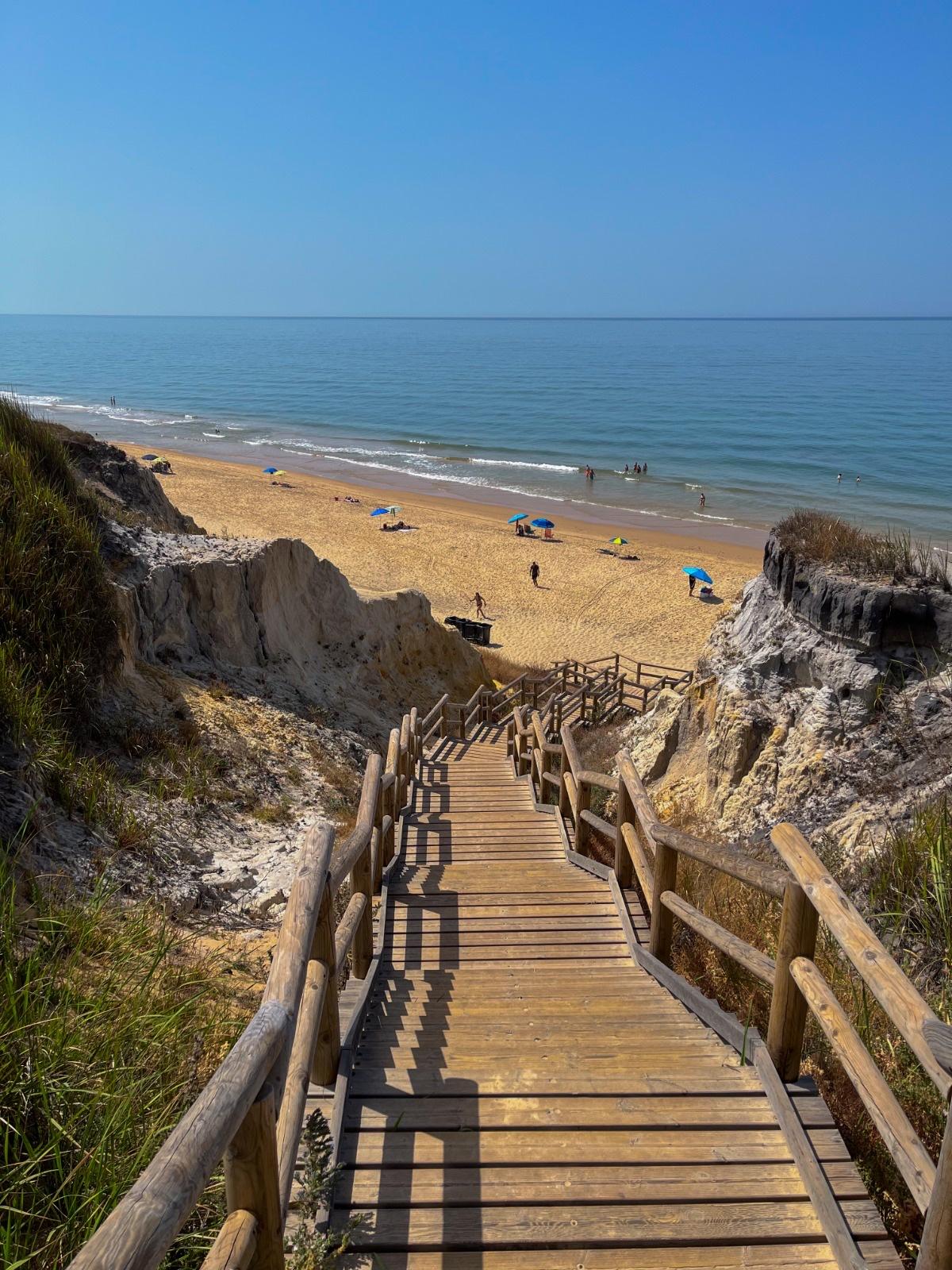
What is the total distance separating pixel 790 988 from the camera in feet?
11.3

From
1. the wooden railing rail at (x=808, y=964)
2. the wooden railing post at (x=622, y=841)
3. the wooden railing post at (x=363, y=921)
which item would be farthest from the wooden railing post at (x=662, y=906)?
the wooden railing post at (x=363, y=921)

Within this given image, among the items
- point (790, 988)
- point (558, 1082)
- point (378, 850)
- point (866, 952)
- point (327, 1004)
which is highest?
point (866, 952)

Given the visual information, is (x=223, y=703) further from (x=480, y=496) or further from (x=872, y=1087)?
(x=480, y=496)

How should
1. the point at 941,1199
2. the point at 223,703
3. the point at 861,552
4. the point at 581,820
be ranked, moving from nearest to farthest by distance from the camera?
the point at 941,1199 < the point at 581,820 < the point at 861,552 < the point at 223,703

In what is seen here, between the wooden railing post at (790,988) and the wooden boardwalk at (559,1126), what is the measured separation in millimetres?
125

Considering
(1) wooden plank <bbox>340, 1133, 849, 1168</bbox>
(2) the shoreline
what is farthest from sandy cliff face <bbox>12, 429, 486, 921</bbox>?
(2) the shoreline

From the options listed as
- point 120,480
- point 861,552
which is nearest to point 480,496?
point 120,480

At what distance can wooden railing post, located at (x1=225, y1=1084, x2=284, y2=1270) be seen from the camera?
7.02ft

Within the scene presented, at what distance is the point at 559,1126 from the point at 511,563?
104 ft

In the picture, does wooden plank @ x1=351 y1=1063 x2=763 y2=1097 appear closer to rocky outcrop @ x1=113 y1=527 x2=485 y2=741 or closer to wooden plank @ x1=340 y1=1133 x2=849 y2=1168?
wooden plank @ x1=340 y1=1133 x2=849 y2=1168

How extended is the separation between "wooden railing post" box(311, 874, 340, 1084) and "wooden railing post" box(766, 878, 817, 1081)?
178 centimetres

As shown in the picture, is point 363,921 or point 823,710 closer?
point 363,921

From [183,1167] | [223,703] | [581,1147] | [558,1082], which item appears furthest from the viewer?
[223,703]

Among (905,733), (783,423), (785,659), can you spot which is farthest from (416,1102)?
(783,423)
